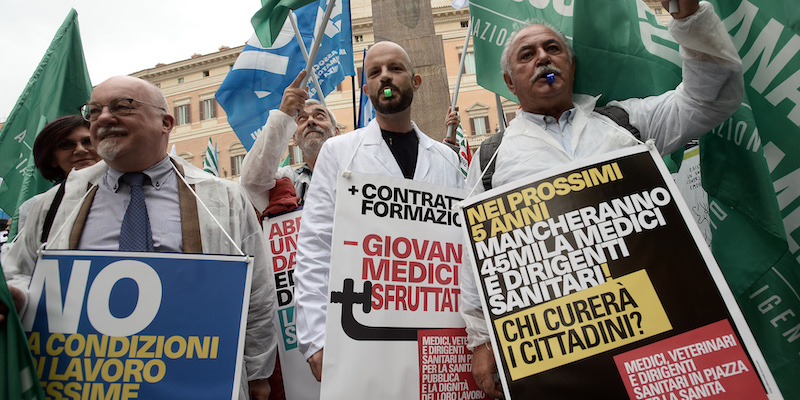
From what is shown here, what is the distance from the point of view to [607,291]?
1.75 meters

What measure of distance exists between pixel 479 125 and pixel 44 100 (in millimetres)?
24836

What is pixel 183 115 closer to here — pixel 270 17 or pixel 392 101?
pixel 270 17

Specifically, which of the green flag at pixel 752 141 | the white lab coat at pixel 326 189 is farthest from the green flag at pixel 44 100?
the green flag at pixel 752 141

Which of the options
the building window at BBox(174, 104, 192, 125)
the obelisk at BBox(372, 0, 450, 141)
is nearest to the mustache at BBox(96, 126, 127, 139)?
the obelisk at BBox(372, 0, 450, 141)

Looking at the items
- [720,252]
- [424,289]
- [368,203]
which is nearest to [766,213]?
[720,252]

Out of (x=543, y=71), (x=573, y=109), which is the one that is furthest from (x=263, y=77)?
(x=573, y=109)

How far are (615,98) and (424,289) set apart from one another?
1305 millimetres

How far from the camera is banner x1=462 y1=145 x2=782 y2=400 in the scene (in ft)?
5.19

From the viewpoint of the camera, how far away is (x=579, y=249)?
184 centimetres

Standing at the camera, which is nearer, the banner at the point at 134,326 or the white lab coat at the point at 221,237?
the banner at the point at 134,326

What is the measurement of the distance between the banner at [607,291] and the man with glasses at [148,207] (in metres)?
1.10

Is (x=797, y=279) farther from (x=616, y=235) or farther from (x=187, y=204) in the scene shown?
(x=187, y=204)

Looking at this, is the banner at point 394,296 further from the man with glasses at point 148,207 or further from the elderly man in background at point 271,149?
the elderly man in background at point 271,149

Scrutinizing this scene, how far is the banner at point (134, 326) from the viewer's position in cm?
181
